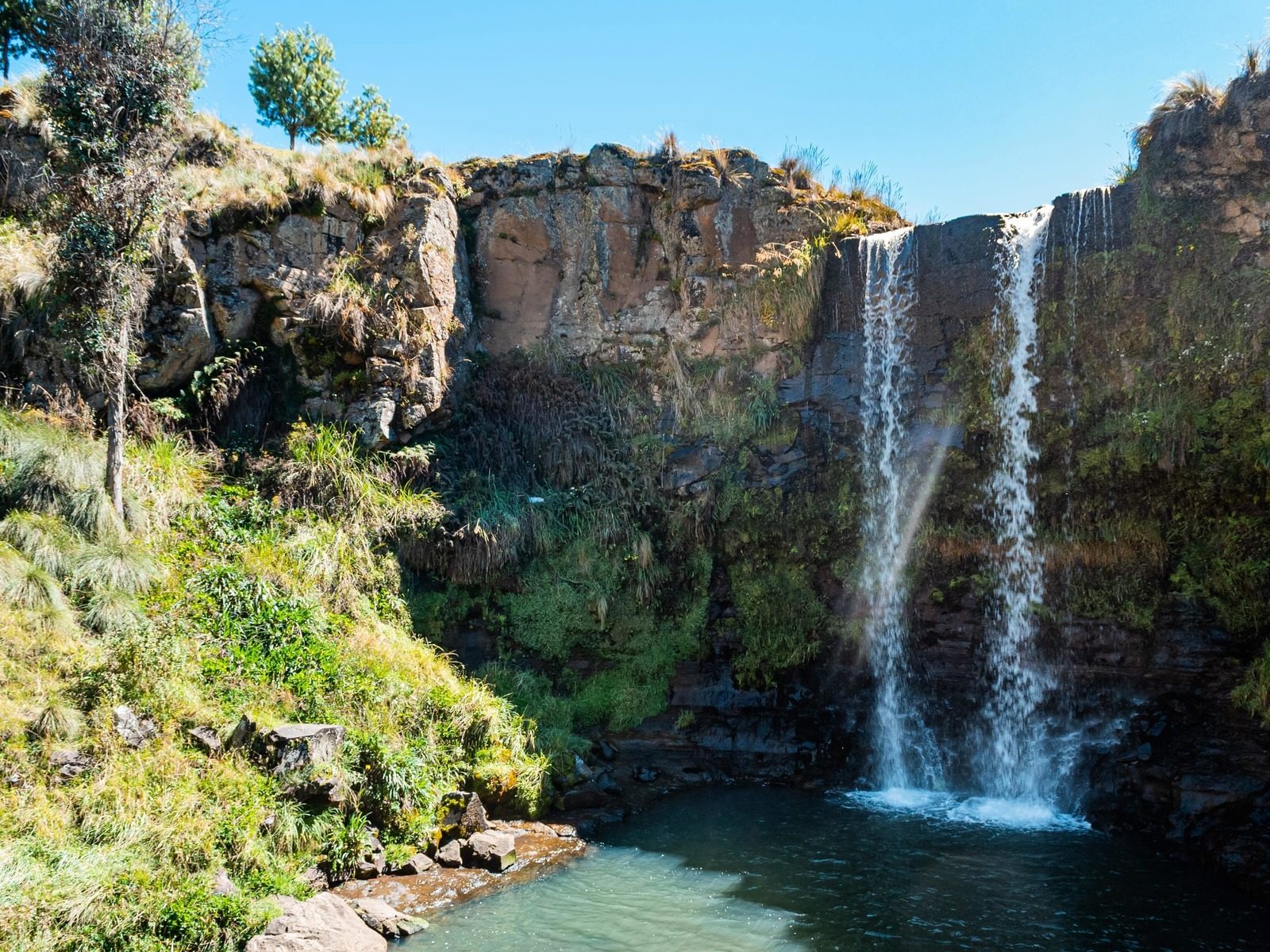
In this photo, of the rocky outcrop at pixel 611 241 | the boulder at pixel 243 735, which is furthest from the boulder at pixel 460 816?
the rocky outcrop at pixel 611 241

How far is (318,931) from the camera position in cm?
591

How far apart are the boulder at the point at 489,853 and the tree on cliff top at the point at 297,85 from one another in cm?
1833

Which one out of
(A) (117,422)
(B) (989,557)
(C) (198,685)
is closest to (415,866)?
(C) (198,685)

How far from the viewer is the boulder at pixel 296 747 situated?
23.5 ft

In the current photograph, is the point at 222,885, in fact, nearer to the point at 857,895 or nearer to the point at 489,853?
the point at 489,853

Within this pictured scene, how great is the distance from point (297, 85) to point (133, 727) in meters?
18.9

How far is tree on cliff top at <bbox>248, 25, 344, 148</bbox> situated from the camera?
20.4 m

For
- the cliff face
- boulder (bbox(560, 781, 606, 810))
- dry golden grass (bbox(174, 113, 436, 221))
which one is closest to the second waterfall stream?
the cliff face

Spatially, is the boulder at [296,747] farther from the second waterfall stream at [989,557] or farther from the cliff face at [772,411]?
the second waterfall stream at [989,557]

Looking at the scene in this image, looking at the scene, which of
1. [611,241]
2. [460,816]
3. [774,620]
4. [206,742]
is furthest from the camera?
[611,241]

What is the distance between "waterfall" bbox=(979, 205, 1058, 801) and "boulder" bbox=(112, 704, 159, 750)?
30.6 ft

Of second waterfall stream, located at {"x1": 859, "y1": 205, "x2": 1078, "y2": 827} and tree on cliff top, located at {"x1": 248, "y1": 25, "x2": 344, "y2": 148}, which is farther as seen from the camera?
tree on cliff top, located at {"x1": 248, "y1": 25, "x2": 344, "y2": 148}

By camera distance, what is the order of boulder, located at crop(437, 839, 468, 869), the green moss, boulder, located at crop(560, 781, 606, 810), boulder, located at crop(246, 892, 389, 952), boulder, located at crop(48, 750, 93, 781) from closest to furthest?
boulder, located at crop(246, 892, 389, 952), boulder, located at crop(48, 750, 93, 781), boulder, located at crop(437, 839, 468, 869), boulder, located at crop(560, 781, 606, 810), the green moss

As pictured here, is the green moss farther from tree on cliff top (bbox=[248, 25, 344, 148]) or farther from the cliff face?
tree on cliff top (bbox=[248, 25, 344, 148])
